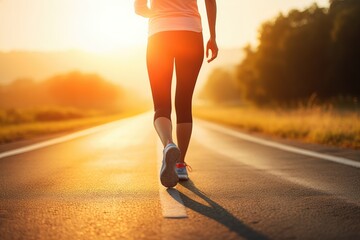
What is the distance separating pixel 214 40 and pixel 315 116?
10.2 m

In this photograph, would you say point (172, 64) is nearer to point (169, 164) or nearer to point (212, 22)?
point (212, 22)

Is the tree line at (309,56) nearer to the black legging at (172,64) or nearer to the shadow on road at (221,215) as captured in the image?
the black legging at (172,64)

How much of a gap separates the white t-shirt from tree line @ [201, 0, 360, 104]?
3149 centimetres

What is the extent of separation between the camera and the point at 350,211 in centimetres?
293

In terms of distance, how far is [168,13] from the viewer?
160 inches

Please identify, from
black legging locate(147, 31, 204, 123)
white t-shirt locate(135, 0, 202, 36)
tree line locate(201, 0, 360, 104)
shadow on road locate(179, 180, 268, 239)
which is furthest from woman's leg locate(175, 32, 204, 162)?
tree line locate(201, 0, 360, 104)

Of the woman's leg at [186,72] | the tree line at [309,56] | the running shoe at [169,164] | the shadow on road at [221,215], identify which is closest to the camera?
the shadow on road at [221,215]

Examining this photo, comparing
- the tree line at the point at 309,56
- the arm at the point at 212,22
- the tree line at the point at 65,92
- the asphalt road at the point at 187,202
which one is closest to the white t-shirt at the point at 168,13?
the arm at the point at 212,22

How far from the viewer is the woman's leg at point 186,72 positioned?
4.18 m

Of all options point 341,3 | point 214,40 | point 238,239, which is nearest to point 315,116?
point 214,40

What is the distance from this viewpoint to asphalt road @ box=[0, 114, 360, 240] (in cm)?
245

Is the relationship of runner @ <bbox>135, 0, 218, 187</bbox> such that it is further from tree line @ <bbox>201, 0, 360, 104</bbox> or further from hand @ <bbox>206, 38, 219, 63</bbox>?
tree line @ <bbox>201, 0, 360, 104</bbox>

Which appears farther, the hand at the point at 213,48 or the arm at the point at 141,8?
the hand at the point at 213,48

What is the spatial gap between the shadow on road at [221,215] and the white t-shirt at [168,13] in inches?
61.8
